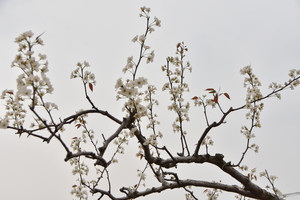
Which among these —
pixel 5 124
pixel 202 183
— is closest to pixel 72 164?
pixel 5 124

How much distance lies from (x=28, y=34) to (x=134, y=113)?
4.24 ft

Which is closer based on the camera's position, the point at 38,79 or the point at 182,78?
the point at 38,79

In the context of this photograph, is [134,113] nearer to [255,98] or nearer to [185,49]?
[255,98]

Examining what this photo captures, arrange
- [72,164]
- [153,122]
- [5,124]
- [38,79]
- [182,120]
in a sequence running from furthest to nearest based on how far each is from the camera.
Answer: [72,164]
[153,122]
[182,120]
[5,124]
[38,79]

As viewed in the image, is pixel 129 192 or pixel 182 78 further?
pixel 182 78

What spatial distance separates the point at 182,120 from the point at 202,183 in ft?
3.42

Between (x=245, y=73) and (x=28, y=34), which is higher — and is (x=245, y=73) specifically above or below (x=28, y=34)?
above

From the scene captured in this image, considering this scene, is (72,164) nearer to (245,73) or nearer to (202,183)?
(202,183)

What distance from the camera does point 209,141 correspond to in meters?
3.52

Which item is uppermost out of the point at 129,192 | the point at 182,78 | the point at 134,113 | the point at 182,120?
the point at 182,78

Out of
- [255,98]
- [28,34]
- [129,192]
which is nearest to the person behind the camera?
[28,34]

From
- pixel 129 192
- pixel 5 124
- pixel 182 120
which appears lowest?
pixel 129 192

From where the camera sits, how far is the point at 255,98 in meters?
2.72

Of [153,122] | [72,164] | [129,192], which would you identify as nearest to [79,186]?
[72,164]
